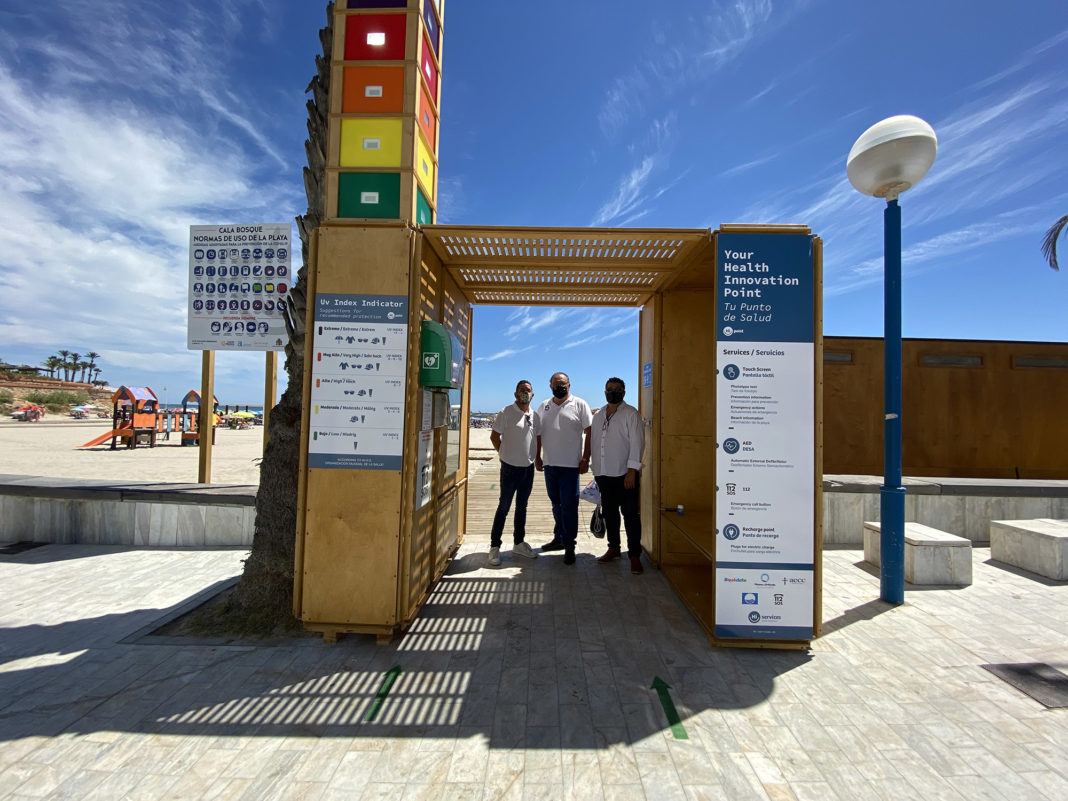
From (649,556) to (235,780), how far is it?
421 centimetres

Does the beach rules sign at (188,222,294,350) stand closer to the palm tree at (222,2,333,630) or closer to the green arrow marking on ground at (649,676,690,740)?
the palm tree at (222,2,333,630)

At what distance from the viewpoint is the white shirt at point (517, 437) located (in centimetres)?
562

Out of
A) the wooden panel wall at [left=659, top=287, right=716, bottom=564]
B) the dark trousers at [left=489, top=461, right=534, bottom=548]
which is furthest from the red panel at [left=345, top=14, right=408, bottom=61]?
the dark trousers at [left=489, top=461, right=534, bottom=548]

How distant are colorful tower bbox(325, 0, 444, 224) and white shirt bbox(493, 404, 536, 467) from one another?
7.84 ft

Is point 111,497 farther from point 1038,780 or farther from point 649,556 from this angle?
point 1038,780

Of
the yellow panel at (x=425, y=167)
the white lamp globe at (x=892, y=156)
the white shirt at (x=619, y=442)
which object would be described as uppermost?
the white lamp globe at (x=892, y=156)

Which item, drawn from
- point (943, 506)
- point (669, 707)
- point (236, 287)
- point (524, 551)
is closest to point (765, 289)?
point (669, 707)

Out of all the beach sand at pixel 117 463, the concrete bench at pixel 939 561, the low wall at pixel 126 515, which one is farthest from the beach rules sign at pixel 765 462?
the beach sand at pixel 117 463

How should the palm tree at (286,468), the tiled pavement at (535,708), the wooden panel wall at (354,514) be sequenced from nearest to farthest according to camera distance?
the tiled pavement at (535,708)
the wooden panel wall at (354,514)
the palm tree at (286,468)

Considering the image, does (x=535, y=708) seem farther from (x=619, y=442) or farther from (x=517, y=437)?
(x=517, y=437)

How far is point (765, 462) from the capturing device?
354cm

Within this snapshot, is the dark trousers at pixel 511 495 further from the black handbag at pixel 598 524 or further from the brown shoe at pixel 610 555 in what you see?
the brown shoe at pixel 610 555

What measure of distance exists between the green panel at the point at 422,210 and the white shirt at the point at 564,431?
7.72ft

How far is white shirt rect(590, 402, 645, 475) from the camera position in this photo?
17.0 feet
